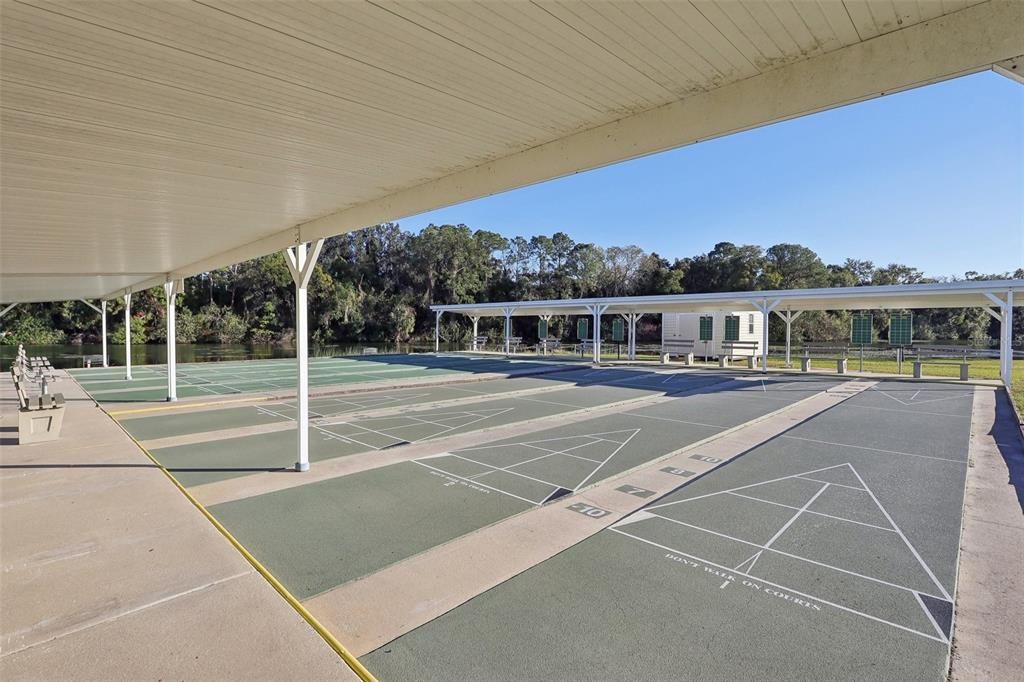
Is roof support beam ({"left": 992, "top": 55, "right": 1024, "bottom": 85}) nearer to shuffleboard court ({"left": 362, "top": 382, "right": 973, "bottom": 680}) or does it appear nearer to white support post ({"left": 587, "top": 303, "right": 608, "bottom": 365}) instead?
shuffleboard court ({"left": 362, "top": 382, "right": 973, "bottom": 680})

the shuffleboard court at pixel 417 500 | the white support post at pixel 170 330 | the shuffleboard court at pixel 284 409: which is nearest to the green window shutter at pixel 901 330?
the shuffleboard court at pixel 284 409

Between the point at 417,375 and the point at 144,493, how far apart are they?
12659 millimetres

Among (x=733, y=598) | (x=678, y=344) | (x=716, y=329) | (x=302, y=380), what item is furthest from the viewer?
(x=678, y=344)

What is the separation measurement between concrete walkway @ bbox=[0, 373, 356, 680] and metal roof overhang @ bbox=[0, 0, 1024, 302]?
314cm

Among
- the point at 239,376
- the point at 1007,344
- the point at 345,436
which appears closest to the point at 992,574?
the point at 345,436

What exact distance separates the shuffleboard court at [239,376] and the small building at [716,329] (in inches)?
422

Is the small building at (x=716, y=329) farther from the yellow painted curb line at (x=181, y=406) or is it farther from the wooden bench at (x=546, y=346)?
the yellow painted curb line at (x=181, y=406)

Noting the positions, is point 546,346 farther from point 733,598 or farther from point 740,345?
point 733,598

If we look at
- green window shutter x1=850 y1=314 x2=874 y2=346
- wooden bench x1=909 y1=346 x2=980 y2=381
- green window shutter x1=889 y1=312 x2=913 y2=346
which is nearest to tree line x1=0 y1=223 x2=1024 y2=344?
wooden bench x1=909 y1=346 x2=980 y2=381

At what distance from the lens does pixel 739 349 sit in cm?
2695

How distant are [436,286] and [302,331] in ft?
161

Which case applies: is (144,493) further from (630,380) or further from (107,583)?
(630,380)

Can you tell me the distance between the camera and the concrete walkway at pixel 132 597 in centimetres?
268

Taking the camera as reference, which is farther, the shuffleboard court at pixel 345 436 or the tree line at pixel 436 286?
the tree line at pixel 436 286
